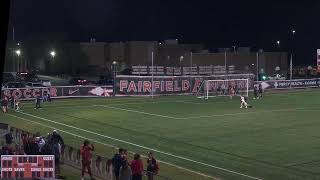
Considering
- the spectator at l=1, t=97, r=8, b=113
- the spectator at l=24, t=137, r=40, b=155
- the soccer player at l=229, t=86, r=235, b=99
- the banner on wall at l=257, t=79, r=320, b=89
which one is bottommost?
the spectator at l=24, t=137, r=40, b=155

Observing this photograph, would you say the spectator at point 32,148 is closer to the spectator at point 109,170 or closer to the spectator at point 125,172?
the spectator at point 109,170

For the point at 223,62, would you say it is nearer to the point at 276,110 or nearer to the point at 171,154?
the point at 276,110

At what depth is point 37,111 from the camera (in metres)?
42.5

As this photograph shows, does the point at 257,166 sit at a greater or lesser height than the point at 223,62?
lesser

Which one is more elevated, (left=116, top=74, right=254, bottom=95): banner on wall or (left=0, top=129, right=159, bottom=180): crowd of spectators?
(left=116, top=74, right=254, bottom=95): banner on wall

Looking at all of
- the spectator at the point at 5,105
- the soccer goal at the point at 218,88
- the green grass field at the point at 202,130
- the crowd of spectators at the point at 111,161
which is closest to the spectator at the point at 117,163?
the crowd of spectators at the point at 111,161

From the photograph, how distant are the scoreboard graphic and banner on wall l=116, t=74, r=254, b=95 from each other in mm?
43755

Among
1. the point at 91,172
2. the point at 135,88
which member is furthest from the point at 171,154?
the point at 135,88

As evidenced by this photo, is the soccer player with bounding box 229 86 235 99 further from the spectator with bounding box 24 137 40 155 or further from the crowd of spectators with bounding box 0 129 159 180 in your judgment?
the spectator with bounding box 24 137 40 155

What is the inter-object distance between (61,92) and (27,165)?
4147 cm

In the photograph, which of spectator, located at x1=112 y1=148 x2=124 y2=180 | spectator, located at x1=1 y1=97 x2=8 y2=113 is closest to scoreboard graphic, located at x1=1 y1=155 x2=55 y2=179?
spectator, located at x1=112 y1=148 x2=124 y2=180

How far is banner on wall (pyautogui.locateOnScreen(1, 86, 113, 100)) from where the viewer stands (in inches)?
1971

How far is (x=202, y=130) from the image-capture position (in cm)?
3195

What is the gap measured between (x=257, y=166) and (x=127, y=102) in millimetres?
30684
